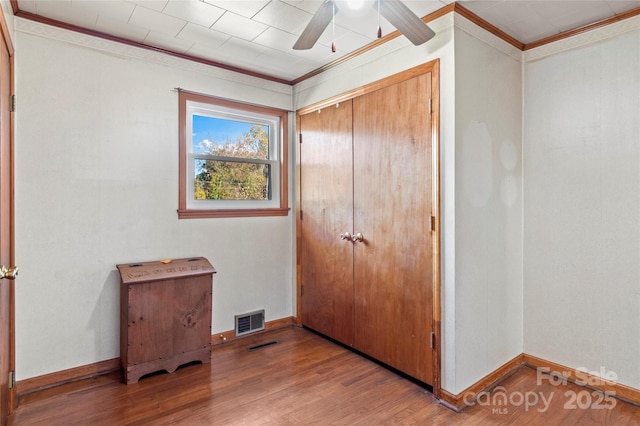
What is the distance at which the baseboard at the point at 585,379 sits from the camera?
2.31 meters

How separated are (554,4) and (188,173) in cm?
293

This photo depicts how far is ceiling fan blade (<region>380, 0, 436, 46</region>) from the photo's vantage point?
5.67 feet

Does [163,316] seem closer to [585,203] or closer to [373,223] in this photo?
[373,223]

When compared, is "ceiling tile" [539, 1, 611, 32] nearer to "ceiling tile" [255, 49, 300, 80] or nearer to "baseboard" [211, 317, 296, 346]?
"ceiling tile" [255, 49, 300, 80]

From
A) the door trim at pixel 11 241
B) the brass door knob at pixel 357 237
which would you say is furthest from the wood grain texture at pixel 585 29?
the door trim at pixel 11 241

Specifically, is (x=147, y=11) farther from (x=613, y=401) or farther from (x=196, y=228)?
(x=613, y=401)

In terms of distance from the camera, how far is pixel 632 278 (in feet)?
7.64

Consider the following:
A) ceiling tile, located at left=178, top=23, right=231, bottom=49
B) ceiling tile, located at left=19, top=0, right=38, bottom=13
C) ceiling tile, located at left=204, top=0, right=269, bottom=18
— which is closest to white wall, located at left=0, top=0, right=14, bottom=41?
ceiling tile, located at left=19, top=0, right=38, bottom=13

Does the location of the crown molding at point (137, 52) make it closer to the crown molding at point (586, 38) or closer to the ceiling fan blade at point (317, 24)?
the ceiling fan blade at point (317, 24)

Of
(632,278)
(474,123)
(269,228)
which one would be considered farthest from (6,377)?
(632,278)

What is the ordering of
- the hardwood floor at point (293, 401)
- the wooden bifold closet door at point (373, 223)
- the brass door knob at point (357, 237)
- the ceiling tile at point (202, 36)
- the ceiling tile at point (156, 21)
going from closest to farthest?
the hardwood floor at point (293, 401), the ceiling tile at point (156, 21), the wooden bifold closet door at point (373, 223), the ceiling tile at point (202, 36), the brass door knob at point (357, 237)

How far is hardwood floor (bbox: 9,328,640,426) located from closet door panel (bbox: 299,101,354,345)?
1.82 ft

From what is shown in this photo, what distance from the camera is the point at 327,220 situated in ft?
10.8

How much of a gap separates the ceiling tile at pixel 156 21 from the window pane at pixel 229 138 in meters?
0.78
